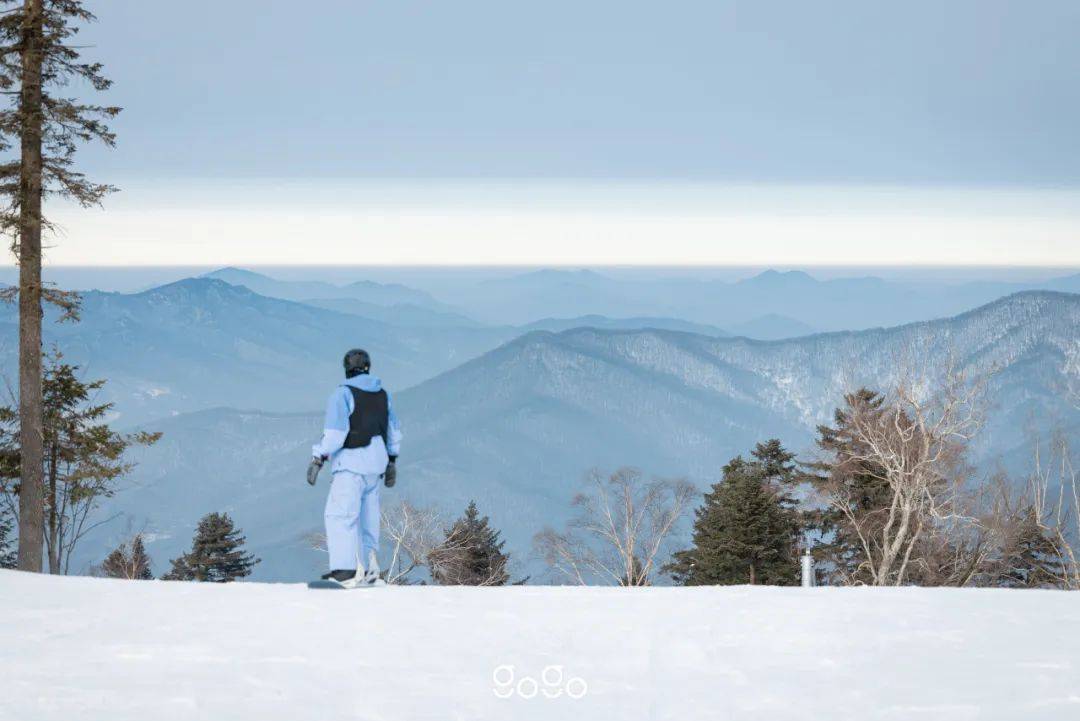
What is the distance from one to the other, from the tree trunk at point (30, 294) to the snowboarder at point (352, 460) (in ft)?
47.4

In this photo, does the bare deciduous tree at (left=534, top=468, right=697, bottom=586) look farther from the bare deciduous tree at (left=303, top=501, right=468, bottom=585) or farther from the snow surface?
the snow surface

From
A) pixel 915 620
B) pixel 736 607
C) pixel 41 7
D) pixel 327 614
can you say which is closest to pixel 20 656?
pixel 327 614

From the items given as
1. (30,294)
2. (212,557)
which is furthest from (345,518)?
(212,557)

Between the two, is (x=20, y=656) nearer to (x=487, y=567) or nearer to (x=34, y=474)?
(x=34, y=474)

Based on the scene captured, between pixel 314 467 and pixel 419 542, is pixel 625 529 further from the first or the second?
pixel 314 467

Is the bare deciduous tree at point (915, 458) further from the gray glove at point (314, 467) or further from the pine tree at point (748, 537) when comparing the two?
the gray glove at point (314, 467)

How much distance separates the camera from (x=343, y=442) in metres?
11.1

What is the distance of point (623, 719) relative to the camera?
679 cm

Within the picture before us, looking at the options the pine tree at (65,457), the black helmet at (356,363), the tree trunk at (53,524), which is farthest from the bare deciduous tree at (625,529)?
the black helmet at (356,363)

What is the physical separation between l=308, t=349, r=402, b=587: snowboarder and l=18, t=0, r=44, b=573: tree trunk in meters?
14.4

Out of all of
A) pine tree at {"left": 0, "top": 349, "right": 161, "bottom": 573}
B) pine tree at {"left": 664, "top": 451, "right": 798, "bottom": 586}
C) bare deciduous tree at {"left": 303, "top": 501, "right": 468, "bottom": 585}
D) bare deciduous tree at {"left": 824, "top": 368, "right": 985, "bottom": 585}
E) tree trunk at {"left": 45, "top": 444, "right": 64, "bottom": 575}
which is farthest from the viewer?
pine tree at {"left": 664, "top": 451, "right": 798, "bottom": 586}

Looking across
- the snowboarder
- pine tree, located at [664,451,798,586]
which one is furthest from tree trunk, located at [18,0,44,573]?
pine tree, located at [664,451,798,586]

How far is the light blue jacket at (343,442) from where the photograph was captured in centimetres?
1097

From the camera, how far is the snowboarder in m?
11.0
